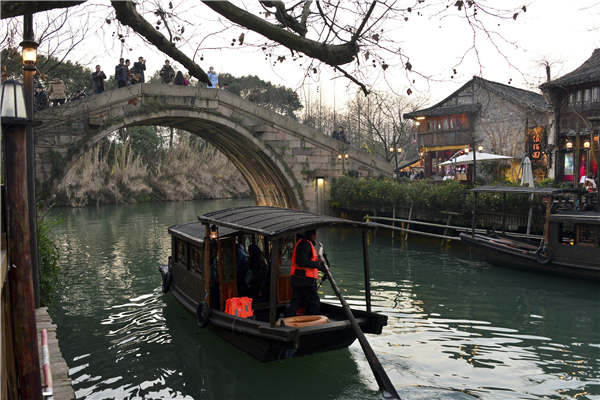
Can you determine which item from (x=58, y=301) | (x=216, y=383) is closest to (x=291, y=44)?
(x=216, y=383)

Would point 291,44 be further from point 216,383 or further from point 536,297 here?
point 536,297

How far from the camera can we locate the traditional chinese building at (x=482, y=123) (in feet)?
80.3

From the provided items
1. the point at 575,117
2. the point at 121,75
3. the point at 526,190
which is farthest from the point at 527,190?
the point at 121,75

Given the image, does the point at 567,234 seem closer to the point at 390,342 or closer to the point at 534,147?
the point at 390,342

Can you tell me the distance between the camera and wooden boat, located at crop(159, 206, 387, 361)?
5.94 metres

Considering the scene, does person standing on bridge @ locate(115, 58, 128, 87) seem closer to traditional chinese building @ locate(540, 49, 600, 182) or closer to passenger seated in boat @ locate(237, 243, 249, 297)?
passenger seated in boat @ locate(237, 243, 249, 297)

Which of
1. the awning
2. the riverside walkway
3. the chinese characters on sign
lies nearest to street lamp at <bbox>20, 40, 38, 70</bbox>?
the riverside walkway

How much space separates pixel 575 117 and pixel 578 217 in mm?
10196

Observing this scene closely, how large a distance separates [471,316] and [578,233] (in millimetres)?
3690

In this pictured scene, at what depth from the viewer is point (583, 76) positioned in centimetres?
1822

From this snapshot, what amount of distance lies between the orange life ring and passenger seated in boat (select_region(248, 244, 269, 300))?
1307 millimetres

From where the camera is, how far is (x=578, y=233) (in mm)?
10953

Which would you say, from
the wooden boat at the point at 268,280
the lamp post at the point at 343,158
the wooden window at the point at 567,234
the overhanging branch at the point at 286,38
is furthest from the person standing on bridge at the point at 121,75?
the overhanging branch at the point at 286,38

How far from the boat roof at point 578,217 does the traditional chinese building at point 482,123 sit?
11.5m
